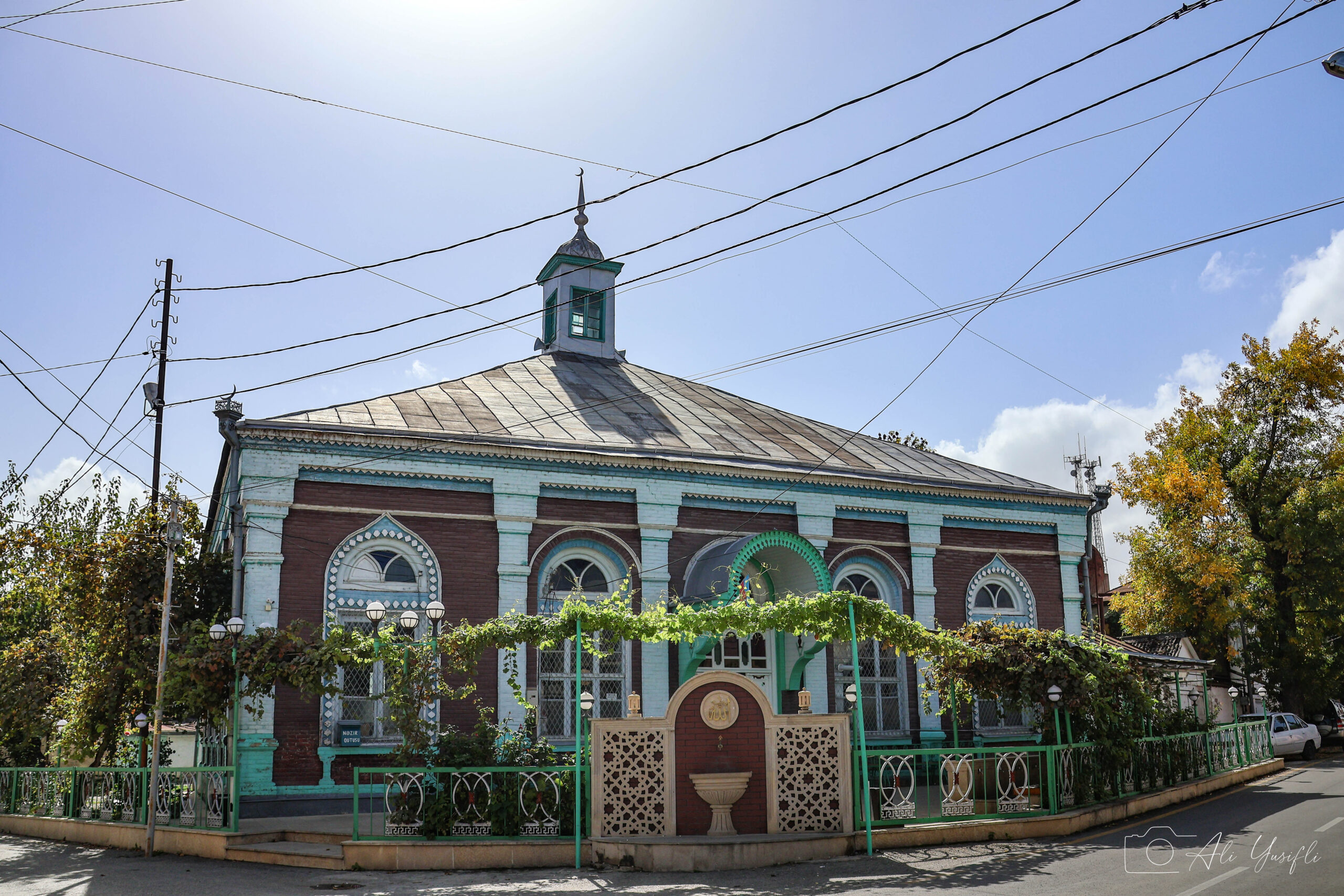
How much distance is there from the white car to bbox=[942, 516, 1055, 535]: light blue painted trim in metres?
9.03

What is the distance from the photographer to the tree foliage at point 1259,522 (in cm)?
2875

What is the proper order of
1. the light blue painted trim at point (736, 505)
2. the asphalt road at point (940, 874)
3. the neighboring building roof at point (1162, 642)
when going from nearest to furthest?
Answer: the asphalt road at point (940, 874)
the light blue painted trim at point (736, 505)
the neighboring building roof at point (1162, 642)

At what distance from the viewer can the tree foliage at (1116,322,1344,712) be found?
28.8m

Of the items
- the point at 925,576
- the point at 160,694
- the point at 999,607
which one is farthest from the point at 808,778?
the point at 999,607

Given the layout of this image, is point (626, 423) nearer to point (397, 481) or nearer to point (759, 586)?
point (759, 586)

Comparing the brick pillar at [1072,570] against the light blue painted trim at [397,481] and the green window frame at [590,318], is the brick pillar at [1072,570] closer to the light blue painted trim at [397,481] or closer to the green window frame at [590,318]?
the green window frame at [590,318]

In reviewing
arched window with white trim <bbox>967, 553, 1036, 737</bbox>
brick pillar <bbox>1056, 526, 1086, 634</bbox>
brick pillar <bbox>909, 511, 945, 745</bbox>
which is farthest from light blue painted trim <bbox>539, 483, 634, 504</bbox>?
brick pillar <bbox>1056, 526, 1086, 634</bbox>

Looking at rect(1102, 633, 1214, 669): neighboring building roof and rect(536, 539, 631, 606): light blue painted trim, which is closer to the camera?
rect(536, 539, 631, 606): light blue painted trim

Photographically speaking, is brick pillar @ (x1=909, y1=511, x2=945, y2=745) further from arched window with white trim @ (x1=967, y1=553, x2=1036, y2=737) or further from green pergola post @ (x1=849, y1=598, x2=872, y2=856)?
green pergola post @ (x1=849, y1=598, x2=872, y2=856)

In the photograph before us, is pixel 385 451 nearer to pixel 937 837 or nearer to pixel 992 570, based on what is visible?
pixel 937 837

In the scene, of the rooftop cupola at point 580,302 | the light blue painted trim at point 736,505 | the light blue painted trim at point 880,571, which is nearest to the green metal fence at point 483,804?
the light blue painted trim at point 736,505

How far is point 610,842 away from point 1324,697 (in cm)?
2826

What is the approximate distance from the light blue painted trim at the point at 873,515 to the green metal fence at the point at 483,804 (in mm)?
9623

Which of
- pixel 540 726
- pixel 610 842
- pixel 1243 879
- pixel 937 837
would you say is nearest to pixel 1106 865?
pixel 1243 879
